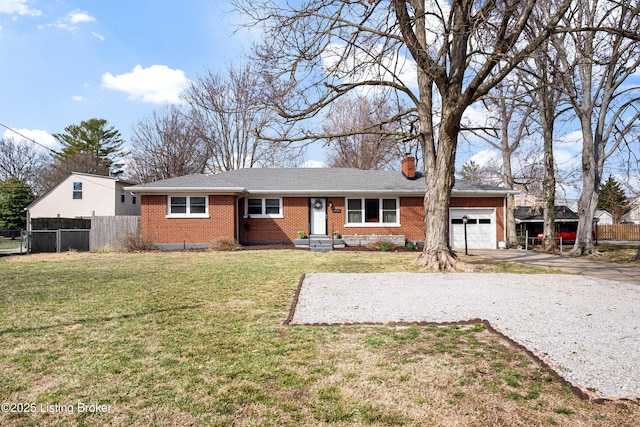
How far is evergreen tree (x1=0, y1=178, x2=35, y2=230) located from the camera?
3675 cm

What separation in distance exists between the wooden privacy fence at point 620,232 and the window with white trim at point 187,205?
39.9 m

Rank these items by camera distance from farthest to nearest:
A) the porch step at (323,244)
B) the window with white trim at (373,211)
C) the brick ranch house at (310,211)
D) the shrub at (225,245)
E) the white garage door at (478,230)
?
1. the white garage door at (478,230)
2. the window with white trim at (373,211)
3. the brick ranch house at (310,211)
4. the porch step at (323,244)
5. the shrub at (225,245)

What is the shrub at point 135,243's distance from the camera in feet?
57.2

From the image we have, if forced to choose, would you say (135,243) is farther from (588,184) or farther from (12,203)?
(12,203)

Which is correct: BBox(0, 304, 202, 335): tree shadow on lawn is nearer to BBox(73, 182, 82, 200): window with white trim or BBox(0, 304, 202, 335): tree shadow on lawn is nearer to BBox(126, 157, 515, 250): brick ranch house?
BBox(126, 157, 515, 250): brick ranch house

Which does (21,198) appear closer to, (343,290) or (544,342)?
(343,290)

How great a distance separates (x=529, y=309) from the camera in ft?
19.9

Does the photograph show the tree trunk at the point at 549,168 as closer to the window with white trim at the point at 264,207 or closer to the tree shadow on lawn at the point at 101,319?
the window with white trim at the point at 264,207

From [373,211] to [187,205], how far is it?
945cm

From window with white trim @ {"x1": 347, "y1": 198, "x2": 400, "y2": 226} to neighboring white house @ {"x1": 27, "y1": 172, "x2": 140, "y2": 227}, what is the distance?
20.1 metres

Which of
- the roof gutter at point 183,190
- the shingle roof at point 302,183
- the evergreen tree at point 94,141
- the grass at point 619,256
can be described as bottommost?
the grass at point 619,256

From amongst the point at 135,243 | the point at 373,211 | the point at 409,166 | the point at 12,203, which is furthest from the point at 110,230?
the point at 12,203

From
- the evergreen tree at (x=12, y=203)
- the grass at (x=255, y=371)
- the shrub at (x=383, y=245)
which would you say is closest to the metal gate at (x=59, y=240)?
the grass at (x=255, y=371)

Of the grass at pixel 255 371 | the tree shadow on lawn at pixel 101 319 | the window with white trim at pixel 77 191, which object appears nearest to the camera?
the grass at pixel 255 371
